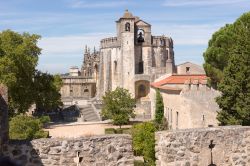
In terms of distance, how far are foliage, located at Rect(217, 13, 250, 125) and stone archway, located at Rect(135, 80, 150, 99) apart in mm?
48160

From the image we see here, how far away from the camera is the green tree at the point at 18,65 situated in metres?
39.7

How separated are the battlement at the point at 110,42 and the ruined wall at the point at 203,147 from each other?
7072 centimetres

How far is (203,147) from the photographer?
10.7 meters

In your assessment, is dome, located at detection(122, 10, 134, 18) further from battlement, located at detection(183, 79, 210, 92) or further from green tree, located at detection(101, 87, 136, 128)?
battlement, located at detection(183, 79, 210, 92)

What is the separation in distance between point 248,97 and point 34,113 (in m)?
36.9

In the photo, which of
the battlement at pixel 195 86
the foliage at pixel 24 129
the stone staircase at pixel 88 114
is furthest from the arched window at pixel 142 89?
the foliage at pixel 24 129

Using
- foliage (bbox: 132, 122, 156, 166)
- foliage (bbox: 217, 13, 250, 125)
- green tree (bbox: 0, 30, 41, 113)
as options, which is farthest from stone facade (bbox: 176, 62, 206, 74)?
foliage (bbox: 132, 122, 156, 166)

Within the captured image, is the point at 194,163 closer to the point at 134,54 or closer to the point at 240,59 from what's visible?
the point at 240,59

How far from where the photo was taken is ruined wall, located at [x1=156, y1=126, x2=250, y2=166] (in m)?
10.5

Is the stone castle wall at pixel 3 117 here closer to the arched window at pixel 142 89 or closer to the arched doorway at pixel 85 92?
the arched window at pixel 142 89

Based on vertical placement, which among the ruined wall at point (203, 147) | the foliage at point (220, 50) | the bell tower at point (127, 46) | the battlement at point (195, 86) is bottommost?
the ruined wall at point (203, 147)

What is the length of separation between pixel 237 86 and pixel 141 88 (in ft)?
166

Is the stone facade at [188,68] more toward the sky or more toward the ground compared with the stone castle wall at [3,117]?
more toward the sky

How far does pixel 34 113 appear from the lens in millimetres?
57719
